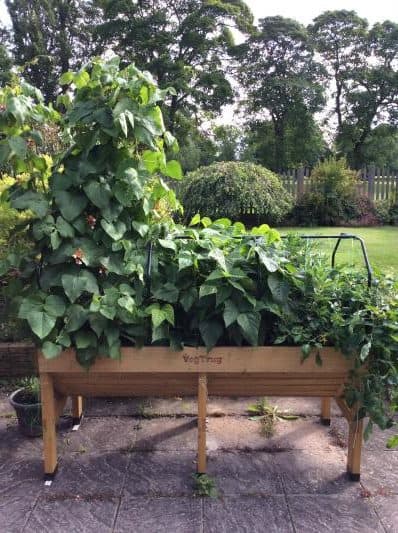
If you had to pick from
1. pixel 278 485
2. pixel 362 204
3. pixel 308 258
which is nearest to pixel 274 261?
pixel 308 258

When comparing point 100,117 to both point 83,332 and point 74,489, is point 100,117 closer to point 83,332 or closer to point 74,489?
point 83,332

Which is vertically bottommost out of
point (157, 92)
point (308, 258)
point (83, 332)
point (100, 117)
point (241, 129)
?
point (83, 332)

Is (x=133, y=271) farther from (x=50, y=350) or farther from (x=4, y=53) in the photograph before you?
(x=4, y=53)

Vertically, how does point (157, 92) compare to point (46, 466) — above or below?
above

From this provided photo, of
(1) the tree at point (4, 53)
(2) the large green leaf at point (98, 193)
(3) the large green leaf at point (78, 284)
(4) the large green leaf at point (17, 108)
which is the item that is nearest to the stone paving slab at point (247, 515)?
(3) the large green leaf at point (78, 284)

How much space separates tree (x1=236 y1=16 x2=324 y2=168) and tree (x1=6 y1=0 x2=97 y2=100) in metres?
8.93

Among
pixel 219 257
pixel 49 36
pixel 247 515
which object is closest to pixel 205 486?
pixel 247 515

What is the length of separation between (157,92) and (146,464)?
180 cm

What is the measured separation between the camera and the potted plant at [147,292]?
2.04m

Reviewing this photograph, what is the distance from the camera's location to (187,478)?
232 centimetres

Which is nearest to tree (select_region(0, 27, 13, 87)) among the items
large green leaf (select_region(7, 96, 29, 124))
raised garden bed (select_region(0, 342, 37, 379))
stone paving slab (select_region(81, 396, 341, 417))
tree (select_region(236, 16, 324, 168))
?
tree (select_region(236, 16, 324, 168))

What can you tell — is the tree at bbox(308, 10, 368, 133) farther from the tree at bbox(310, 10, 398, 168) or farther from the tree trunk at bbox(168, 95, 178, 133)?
the tree trunk at bbox(168, 95, 178, 133)

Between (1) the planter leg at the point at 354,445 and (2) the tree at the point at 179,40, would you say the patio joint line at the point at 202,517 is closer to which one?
(1) the planter leg at the point at 354,445

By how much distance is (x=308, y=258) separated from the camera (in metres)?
2.37
